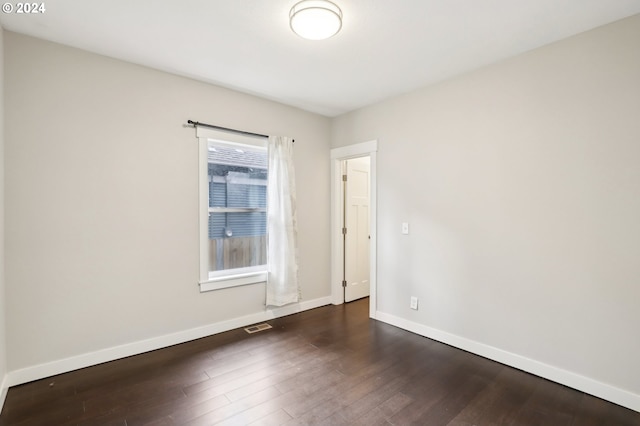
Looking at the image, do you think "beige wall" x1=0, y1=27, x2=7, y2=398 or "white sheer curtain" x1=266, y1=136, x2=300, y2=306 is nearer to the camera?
"beige wall" x1=0, y1=27, x2=7, y2=398

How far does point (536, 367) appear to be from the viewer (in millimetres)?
2479

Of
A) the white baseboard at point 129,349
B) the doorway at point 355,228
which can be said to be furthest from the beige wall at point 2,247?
the doorway at point 355,228

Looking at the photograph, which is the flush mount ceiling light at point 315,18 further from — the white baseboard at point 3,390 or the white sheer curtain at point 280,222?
the white baseboard at point 3,390

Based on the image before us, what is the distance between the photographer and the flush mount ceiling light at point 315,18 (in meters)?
1.95

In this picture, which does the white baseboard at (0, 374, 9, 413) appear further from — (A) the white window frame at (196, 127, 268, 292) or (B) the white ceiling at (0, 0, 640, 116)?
(B) the white ceiling at (0, 0, 640, 116)

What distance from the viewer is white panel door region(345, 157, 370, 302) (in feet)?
14.5

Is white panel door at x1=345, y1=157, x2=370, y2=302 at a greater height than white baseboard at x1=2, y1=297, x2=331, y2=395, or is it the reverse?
white panel door at x1=345, y1=157, x2=370, y2=302

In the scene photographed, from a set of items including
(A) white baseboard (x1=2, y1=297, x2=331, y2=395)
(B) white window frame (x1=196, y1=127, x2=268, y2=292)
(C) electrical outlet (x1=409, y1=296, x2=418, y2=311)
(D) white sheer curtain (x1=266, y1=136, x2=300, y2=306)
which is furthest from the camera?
(D) white sheer curtain (x1=266, y1=136, x2=300, y2=306)

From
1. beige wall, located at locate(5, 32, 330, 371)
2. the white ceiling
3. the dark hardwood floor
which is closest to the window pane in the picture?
beige wall, located at locate(5, 32, 330, 371)

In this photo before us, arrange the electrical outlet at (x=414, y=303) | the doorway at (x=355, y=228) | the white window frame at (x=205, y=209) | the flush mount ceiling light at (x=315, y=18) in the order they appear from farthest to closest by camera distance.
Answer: the doorway at (x=355, y=228)
the electrical outlet at (x=414, y=303)
the white window frame at (x=205, y=209)
the flush mount ceiling light at (x=315, y=18)

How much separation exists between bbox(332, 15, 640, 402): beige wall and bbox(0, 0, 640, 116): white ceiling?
0.31 metres

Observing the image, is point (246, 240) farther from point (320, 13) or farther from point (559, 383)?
point (559, 383)

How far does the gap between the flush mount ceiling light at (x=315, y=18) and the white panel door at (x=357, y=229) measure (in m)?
2.35

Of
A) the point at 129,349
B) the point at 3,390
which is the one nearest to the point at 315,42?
the point at 129,349
